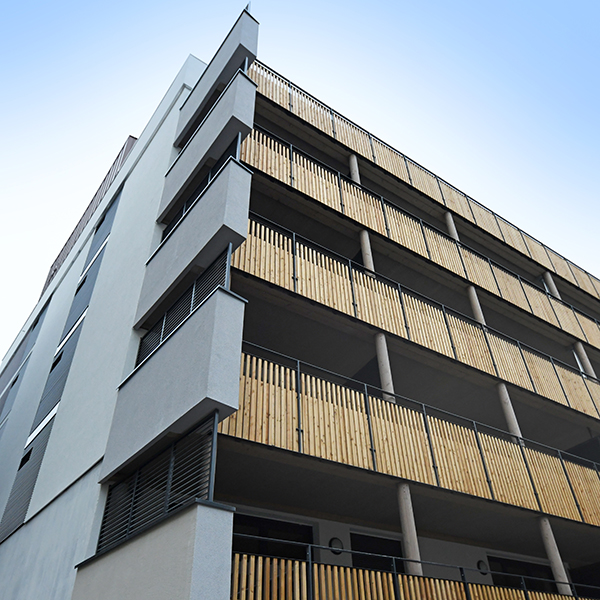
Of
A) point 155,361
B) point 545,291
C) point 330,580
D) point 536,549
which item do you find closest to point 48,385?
point 155,361

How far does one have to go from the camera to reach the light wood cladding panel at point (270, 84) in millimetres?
15031

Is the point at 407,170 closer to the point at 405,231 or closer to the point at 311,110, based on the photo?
the point at 405,231

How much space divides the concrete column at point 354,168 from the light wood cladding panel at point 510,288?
6.01 m

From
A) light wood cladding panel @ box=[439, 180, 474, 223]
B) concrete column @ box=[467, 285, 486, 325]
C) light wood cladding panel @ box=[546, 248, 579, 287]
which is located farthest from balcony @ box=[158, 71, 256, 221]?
light wood cladding panel @ box=[546, 248, 579, 287]

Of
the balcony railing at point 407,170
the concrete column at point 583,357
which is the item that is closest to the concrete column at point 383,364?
the balcony railing at point 407,170

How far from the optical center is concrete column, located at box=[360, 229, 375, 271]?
1391cm

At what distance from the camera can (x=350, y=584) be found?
323 inches

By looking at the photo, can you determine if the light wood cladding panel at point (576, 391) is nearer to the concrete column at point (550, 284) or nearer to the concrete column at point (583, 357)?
the concrete column at point (583, 357)

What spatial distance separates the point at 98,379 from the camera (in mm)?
12320

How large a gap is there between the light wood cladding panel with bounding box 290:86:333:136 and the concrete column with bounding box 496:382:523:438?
9.22 m

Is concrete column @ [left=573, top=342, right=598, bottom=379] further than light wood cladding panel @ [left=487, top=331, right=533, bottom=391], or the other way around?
concrete column @ [left=573, top=342, right=598, bottom=379]

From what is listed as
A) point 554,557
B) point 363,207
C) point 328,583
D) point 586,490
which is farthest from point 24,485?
point 586,490

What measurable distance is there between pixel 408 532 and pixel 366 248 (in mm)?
7373

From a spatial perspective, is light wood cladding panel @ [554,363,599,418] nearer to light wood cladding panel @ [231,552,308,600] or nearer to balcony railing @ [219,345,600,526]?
balcony railing @ [219,345,600,526]
